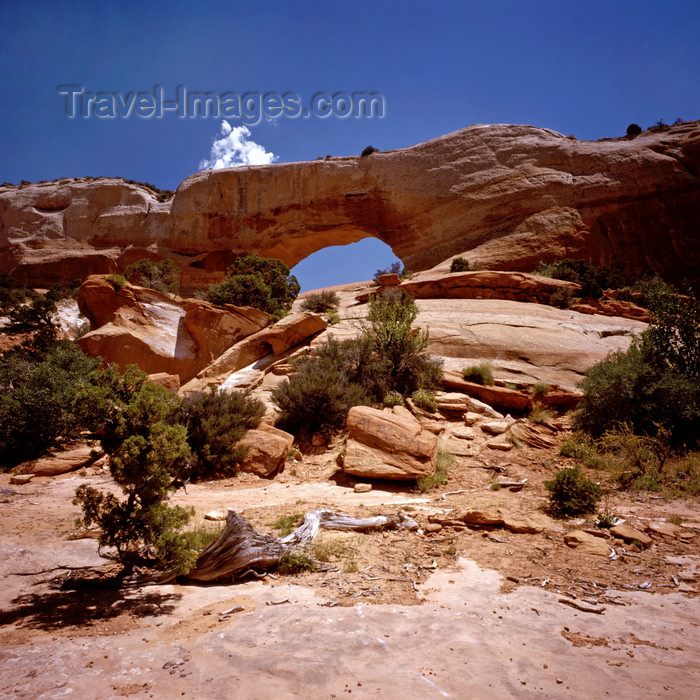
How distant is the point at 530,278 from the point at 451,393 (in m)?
11.5

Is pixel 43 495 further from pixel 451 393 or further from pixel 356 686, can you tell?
pixel 451 393

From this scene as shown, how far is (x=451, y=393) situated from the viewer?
12.8 metres

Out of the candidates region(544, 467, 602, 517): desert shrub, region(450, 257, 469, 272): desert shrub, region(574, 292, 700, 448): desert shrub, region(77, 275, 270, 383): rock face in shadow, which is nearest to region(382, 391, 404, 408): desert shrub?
region(574, 292, 700, 448): desert shrub

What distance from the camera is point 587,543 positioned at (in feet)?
17.5

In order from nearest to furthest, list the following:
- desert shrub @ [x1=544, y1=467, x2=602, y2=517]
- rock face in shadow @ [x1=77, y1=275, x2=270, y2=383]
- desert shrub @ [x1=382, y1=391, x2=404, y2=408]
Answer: desert shrub @ [x1=544, y1=467, x2=602, y2=517], desert shrub @ [x1=382, y1=391, x2=404, y2=408], rock face in shadow @ [x1=77, y1=275, x2=270, y2=383]

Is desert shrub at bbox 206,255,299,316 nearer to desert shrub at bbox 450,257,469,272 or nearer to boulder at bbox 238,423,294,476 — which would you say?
desert shrub at bbox 450,257,469,272

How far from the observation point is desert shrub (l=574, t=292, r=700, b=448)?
34.4 ft

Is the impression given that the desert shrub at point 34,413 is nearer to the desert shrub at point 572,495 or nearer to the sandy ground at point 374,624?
the sandy ground at point 374,624

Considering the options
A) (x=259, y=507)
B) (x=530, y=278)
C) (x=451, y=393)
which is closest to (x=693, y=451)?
(x=451, y=393)

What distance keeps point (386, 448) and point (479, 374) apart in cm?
572

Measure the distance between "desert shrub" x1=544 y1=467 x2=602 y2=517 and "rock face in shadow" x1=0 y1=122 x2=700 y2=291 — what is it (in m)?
22.0

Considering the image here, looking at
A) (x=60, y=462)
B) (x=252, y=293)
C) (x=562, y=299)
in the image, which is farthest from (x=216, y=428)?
(x=562, y=299)

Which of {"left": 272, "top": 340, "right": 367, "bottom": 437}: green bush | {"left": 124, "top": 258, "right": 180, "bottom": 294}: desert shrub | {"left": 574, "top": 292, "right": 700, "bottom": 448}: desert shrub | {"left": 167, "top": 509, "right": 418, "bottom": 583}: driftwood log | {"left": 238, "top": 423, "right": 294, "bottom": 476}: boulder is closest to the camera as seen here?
{"left": 167, "top": 509, "right": 418, "bottom": 583}: driftwood log

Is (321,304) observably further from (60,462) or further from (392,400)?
(60,462)
